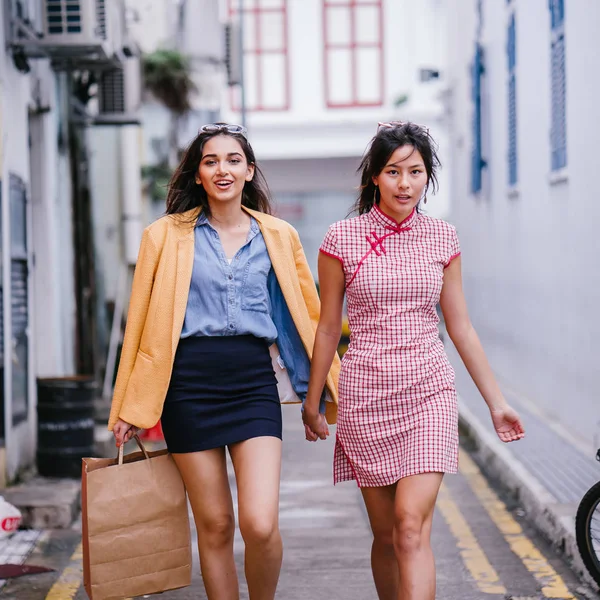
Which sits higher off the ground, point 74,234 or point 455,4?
point 455,4

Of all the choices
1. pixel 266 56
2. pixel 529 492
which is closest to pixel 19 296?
pixel 529 492

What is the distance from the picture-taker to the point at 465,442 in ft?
35.2

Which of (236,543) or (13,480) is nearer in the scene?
(236,543)

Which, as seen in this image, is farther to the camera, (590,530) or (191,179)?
(590,530)

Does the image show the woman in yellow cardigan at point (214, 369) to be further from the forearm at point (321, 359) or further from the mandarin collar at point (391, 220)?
the mandarin collar at point (391, 220)

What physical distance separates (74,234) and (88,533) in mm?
9253

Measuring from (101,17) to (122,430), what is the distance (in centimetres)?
575

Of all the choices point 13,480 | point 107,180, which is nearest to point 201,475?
point 13,480

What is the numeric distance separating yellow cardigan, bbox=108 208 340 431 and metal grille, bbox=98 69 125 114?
9144 mm

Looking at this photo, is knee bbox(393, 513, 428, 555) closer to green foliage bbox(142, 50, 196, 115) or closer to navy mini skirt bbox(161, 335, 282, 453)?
navy mini skirt bbox(161, 335, 282, 453)

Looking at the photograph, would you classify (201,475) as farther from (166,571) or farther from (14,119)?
(14,119)

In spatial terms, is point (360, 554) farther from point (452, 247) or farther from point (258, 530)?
point (452, 247)

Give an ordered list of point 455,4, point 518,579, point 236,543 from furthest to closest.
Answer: point 455,4 → point 236,543 → point 518,579

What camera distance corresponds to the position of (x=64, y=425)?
8422 millimetres
